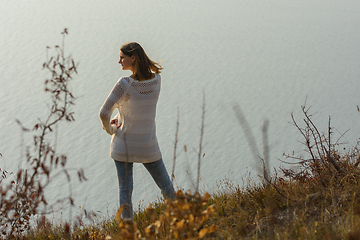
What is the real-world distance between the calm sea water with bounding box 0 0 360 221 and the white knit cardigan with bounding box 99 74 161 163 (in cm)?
151

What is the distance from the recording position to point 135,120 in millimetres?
2000

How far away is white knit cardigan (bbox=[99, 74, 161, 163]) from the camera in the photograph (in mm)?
1935

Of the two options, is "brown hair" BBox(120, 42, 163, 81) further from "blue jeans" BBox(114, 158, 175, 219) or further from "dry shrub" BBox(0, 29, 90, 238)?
"blue jeans" BBox(114, 158, 175, 219)

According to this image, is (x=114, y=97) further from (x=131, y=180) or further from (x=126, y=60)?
(x=131, y=180)

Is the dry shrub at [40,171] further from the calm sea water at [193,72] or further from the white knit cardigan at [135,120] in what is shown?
the calm sea water at [193,72]

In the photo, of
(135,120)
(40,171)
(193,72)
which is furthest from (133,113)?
(193,72)

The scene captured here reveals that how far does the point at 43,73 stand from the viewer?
7.55m

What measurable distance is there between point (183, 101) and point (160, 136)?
3.96 ft

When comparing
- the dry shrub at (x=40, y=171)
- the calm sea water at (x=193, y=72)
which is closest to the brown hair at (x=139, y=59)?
the dry shrub at (x=40, y=171)

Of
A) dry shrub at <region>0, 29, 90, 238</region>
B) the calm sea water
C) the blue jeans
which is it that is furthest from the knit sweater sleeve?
the calm sea water

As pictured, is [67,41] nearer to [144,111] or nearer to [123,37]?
[123,37]

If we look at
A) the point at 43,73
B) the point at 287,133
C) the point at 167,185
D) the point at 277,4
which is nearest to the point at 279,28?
the point at 277,4

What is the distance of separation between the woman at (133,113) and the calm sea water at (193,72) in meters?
1.50

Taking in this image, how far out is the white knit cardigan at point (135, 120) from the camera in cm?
193
